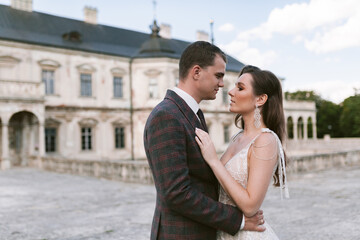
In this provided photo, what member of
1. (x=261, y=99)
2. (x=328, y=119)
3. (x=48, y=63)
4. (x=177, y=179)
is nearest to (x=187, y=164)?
(x=177, y=179)

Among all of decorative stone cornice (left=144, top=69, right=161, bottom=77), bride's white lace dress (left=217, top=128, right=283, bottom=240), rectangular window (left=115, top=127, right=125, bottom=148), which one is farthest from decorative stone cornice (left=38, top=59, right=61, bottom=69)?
bride's white lace dress (left=217, top=128, right=283, bottom=240)

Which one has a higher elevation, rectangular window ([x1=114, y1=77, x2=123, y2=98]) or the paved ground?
rectangular window ([x1=114, y1=77, x2=123, y2=98])

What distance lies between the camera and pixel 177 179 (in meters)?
1.94

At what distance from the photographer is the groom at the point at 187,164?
6.40ft

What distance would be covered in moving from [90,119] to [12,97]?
264 inches

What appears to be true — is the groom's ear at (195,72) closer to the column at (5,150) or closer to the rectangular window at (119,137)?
the column at (5,150)

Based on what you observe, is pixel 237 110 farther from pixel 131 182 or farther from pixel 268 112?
pixel 131 182

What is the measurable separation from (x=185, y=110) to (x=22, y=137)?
22.4 meters

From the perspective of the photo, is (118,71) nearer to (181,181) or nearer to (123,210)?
(123,210)

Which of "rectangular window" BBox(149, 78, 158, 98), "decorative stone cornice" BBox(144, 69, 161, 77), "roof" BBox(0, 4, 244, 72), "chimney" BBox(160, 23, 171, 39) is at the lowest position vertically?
"rectangular window" BBox(149, 78, 158, 98)

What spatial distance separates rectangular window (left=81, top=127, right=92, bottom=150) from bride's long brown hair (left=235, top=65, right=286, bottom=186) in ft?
80.6

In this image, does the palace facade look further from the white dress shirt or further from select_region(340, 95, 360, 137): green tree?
select_region(340, 95, 360, 137): green tree

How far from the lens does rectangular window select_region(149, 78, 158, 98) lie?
2812cm

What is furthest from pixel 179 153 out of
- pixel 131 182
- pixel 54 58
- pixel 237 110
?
pixel 54 58
